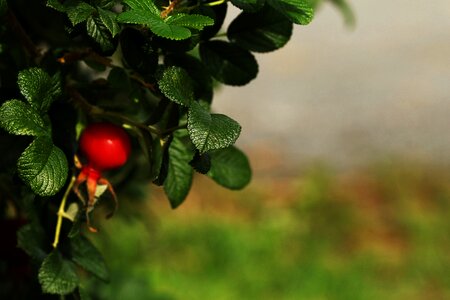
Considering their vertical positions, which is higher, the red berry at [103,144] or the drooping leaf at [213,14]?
the drooping leaf at [213,14]

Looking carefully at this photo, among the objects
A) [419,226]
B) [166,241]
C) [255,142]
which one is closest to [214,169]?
[166,241]

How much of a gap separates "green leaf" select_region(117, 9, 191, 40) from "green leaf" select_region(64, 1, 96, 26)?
4cm

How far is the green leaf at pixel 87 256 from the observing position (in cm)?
79

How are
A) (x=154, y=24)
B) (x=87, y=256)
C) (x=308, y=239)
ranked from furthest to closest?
(x=308, y=239) < (x=87, y=256) < (x=154, y=24)

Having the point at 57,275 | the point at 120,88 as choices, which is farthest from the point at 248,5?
the point at 57,275

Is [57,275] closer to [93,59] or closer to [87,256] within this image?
[87,256]

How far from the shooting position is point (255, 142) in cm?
506

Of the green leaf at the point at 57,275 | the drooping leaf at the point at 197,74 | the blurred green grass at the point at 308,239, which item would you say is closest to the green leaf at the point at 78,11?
the drooping leaf at the point at 197,74

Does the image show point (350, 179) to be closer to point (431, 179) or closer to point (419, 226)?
point (431, 179)

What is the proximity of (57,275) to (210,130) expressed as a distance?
23 cm

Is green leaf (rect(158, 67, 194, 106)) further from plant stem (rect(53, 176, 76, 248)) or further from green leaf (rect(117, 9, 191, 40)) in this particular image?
plant stem (rect(53, 176, 76, 248))

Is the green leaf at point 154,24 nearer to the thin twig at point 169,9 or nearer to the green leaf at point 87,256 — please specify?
the thin twig at point 169,9

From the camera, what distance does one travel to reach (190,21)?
60 cm

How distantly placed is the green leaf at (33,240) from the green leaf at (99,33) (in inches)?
8.8
